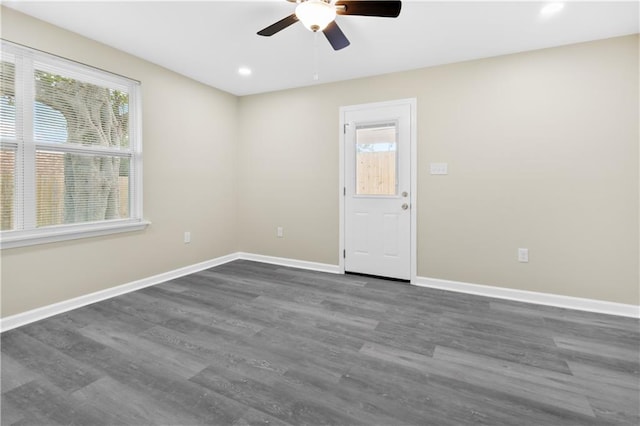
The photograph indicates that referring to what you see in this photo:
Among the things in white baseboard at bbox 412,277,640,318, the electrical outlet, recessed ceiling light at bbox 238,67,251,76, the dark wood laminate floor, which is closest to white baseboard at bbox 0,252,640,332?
white baseboard at bbox 412,277,640,318

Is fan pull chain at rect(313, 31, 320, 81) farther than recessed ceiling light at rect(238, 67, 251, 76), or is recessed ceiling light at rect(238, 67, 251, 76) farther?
recessed ceiling light at rect(238, 67, 251, 76)

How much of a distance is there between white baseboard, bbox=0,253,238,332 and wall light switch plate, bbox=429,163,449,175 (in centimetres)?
320

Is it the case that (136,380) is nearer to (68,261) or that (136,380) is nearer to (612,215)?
(68,261)

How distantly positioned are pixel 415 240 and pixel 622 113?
2.18m

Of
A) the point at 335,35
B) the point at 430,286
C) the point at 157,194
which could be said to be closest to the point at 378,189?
the point at 430,286

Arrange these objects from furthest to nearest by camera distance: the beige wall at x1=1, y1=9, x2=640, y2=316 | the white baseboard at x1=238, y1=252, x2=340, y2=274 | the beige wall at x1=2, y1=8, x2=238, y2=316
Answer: the white baseboard at x1=238, y1=252, x2=340, y2=274 < the beige wall at x1=1, y1=9, x2=640, y2=316 < the beige wall at x1=2, y1=8, x2=238, y2=316

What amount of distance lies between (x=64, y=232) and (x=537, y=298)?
14.8 ft

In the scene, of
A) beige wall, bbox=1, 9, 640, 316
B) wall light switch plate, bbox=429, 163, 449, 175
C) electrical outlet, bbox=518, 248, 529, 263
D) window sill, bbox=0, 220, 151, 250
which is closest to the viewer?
window sill, bbox=0, 220, 151, 250

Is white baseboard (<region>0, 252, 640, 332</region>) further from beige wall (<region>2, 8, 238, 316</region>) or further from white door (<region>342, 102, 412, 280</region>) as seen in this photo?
white door (<region>342, 102, 412, 280</region>)

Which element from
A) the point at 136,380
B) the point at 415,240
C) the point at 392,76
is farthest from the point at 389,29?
the point at 136,380

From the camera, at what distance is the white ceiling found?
2.40 meters

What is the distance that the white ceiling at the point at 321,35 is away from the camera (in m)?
2.40

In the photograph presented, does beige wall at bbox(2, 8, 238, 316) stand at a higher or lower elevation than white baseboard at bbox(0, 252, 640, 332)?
higher

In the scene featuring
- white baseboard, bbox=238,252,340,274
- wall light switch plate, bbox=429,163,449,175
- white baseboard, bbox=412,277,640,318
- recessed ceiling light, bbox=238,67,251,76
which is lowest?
white baseboard, bbox=412,277,640,318
